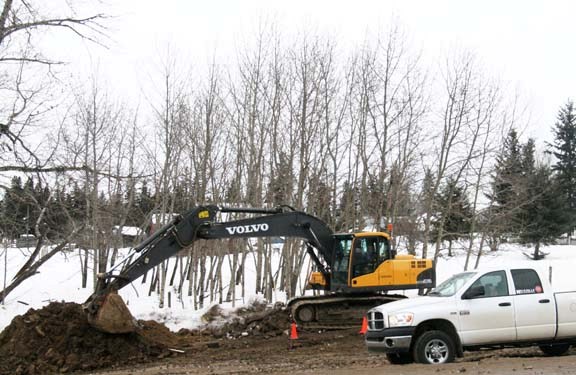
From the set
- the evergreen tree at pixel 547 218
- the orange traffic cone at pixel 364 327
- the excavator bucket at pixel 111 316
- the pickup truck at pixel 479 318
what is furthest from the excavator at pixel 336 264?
the evergreen tree at pixel 547 218

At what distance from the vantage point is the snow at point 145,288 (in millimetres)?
18938

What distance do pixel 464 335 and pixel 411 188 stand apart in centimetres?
1825

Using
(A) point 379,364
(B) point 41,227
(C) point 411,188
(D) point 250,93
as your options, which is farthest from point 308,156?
(A) point 379,364

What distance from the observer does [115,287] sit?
13.8 m

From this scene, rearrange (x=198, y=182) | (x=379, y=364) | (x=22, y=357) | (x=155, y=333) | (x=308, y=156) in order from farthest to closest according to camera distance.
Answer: (x=198, y=182), (x=308, y=156), (x=155, y=333), (x=22, y=357), (x=379, y=364)

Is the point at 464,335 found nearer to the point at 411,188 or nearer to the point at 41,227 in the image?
the point at 41,227

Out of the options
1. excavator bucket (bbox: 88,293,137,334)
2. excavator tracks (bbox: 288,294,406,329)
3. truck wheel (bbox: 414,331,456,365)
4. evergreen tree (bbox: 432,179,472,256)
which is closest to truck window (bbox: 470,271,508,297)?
truck wheel (bbox: 414,331,456,365)

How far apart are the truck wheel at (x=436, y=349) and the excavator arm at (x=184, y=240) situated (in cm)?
608

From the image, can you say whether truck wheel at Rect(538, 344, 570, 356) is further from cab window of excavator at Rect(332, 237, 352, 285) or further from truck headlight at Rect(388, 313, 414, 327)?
cab window of excavator at Rect(332, 237, 352, 285)

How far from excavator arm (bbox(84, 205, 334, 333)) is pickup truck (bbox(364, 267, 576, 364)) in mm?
5592

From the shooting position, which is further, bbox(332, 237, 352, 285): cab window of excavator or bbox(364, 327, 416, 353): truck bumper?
bbox(332, 237, 352, 285): cab window of excavator

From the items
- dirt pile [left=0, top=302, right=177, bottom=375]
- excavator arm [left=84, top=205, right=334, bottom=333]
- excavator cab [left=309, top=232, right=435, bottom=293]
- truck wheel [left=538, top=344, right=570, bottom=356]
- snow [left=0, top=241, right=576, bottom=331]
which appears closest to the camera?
truck wheel [left=538, top=344, right=570, bottom=356]

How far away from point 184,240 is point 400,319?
242 inches

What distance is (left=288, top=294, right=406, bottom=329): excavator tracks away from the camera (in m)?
17.3
